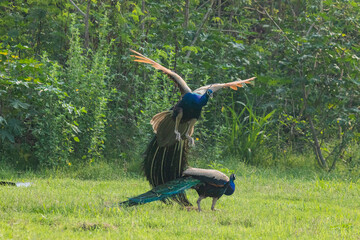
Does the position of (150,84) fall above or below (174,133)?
above

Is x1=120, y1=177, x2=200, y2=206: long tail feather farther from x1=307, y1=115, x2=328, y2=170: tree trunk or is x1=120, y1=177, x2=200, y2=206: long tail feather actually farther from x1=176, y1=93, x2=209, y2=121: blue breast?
x1=307, y1=115, x2=328, y2=170: tree trunk

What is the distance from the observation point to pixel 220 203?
21.6ft

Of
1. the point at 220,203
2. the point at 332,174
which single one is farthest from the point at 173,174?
the point at 332,174

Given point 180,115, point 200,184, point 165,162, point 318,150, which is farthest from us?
point 318,150

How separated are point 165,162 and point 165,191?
0.55 meters

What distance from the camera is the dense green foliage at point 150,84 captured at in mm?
8141

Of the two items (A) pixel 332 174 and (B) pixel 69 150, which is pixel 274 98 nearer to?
(A) pixel 332 174

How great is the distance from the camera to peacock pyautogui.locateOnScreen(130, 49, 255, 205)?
18.6 ft

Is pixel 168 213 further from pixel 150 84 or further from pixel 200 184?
pixel 150 84

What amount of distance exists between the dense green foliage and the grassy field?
97 cm

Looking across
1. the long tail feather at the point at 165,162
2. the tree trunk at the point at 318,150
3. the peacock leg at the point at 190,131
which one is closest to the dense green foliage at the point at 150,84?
the tree trunk at the point at 318,150

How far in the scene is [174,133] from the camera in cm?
601

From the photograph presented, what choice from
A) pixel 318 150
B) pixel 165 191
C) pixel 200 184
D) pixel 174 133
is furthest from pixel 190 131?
pixel 318 150

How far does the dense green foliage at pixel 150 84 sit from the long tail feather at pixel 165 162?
2.08 m
